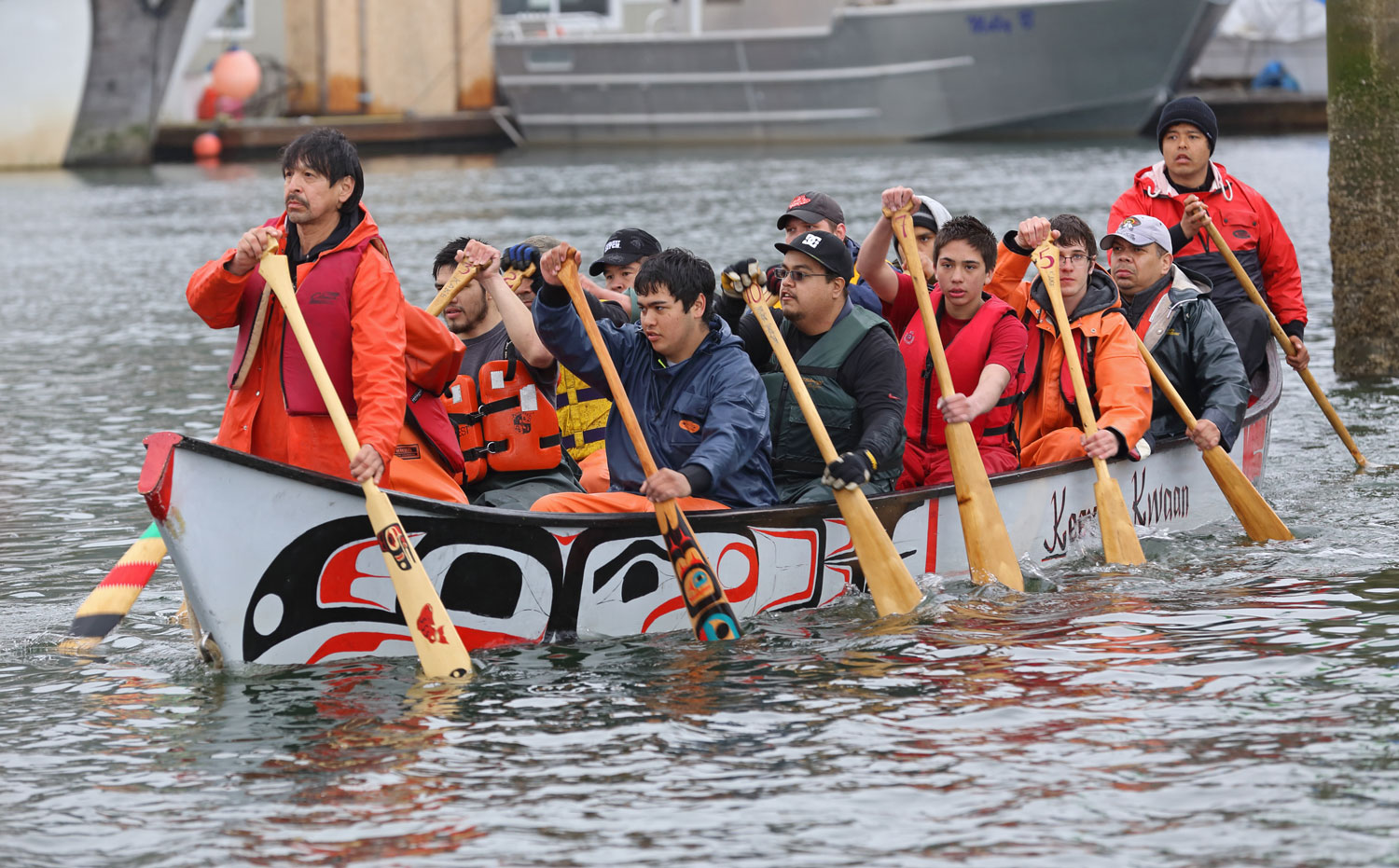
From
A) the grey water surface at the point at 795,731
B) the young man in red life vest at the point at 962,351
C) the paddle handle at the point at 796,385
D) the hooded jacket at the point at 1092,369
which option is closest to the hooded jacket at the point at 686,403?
the paddle handle at the point at 796,385

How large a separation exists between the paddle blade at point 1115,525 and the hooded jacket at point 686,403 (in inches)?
60.8

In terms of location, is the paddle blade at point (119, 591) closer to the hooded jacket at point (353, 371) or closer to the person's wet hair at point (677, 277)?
the hooded jacket at point (353, 371)

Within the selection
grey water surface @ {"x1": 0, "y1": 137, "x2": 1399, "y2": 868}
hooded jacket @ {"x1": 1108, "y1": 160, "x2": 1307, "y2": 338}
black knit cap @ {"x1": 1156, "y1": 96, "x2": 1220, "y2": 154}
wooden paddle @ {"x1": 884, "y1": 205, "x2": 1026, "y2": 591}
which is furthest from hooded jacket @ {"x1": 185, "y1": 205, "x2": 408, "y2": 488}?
black knit cap @ {"x1": 1156, "y1": 96, "x2": 1220, "y2": 154}


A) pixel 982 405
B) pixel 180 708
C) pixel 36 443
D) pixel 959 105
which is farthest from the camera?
pixel 959 105

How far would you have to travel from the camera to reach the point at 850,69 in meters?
36.4

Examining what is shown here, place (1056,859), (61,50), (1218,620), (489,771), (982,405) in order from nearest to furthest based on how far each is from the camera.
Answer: (1056,859), (489,771), (1218,620), (982,405), (61,50)

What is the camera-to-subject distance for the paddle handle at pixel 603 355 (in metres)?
6.21

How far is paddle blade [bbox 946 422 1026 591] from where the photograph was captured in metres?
→ 6.88

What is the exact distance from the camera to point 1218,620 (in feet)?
21.5

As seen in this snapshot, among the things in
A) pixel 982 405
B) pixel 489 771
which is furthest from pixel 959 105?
pixel 489 771

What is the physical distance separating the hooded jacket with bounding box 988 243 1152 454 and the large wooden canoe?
0.56m

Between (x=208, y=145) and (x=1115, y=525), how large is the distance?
30924 mm

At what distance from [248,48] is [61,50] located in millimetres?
5273

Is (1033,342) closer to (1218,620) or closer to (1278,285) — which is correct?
(1218,620)
